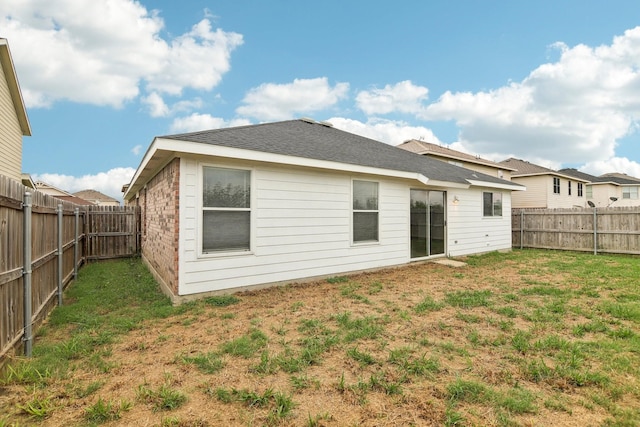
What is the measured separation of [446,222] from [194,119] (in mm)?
16169

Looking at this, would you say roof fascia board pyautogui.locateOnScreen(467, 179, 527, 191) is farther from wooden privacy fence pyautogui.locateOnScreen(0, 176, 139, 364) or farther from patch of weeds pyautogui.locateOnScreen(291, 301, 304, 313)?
wooden privacy fence pyautogui.locateOnScreen(0, 176, 139, 364)

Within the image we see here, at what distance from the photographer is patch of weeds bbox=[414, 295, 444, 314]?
4.81 m

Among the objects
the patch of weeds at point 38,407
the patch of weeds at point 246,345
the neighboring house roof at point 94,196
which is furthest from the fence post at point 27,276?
the neighboring house roof at point 94,196

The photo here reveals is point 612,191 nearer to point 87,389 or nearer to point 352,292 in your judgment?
point 352,292

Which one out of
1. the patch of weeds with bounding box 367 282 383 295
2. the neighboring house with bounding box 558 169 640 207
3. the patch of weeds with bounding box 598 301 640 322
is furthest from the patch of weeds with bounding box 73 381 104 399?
the neighboring house with bounding box 558 169 640 207

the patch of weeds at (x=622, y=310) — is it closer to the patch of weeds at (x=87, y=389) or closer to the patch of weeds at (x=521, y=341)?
the patch of weeds at (x=521, y=341)

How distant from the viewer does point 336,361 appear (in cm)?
310

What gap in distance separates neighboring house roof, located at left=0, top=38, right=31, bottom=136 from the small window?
17686 millimetres

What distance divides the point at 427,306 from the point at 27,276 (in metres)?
5.48

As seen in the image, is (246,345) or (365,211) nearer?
(246,345)

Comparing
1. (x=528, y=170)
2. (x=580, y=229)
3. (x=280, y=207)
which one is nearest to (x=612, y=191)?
(x=528, y=170)

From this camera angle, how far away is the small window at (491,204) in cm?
1161

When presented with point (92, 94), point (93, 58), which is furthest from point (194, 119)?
point (93, 58)

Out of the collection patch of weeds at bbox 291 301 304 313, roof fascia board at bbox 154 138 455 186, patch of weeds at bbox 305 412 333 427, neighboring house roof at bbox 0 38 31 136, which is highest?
neighboring house roof at bbox 0 38 31 136
